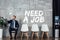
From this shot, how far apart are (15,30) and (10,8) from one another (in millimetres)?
1570

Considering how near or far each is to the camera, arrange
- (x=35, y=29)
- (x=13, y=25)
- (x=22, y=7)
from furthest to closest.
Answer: (x=22, y=7) < (x=35, y=29) < (x=13, y=25)

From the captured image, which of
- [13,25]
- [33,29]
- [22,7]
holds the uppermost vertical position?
[22,7]

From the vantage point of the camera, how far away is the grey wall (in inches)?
384

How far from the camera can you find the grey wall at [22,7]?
9.77 metres

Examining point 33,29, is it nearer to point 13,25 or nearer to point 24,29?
point 24,29

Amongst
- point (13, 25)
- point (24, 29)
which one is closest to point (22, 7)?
point (13, 25)

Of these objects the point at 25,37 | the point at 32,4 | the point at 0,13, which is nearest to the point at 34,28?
the point at 25,37

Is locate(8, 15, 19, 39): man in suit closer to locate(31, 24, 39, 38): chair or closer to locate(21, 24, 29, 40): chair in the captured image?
locate(21, 24, 29, 40): chair

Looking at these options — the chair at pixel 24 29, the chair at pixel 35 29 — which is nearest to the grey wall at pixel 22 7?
the chair at pixel 35 29

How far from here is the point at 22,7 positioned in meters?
9.85

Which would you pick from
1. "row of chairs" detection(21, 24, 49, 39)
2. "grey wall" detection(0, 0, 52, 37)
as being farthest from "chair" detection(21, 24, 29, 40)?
"grey wall" detection(0, 0, 52, 37)

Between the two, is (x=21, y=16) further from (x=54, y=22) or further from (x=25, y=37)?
(x=54, y=22)

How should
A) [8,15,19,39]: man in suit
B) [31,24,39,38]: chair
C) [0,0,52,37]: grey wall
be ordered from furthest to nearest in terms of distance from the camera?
[0,0,52,37]: grey wall < [31,24,39,38]: chair < [8,15,19,39]: man in suit

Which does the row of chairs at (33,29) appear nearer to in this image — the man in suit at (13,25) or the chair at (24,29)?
the chair at (24,29)
